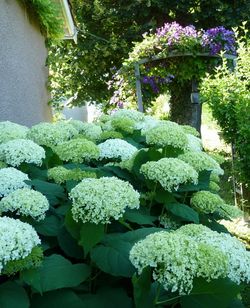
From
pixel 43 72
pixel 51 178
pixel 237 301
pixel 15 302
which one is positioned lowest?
pixel 237 301

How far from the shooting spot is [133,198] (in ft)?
4.62

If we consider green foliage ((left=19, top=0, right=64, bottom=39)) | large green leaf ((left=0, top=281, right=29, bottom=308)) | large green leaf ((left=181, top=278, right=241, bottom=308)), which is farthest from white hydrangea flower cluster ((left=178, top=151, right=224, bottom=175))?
green foliage ((left=19, top=0, right=64, bottom=39))

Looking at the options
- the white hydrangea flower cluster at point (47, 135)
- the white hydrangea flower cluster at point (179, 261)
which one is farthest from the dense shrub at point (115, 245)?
the white hydrangea flower cluster at point (47, 135)

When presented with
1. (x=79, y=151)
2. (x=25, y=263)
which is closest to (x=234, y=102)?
(x=79, y=151)

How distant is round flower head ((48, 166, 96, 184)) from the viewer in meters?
1.73

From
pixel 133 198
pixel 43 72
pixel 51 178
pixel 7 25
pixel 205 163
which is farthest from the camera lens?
pixel 43 72

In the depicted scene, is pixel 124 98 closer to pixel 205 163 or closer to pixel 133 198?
pixel 205 163

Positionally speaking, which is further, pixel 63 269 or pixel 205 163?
pixel 205 163

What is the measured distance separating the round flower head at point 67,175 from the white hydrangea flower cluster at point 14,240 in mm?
536

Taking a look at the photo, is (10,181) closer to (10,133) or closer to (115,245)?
(115,245)

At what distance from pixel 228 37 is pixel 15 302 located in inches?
283

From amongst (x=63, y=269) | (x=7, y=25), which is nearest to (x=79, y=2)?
(x=7, y=25)

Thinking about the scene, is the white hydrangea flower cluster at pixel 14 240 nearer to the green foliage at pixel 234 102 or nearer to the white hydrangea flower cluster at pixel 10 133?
the white hydrangea flower cluster at pixel 10 133

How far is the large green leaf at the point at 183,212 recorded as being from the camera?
5.55ft
